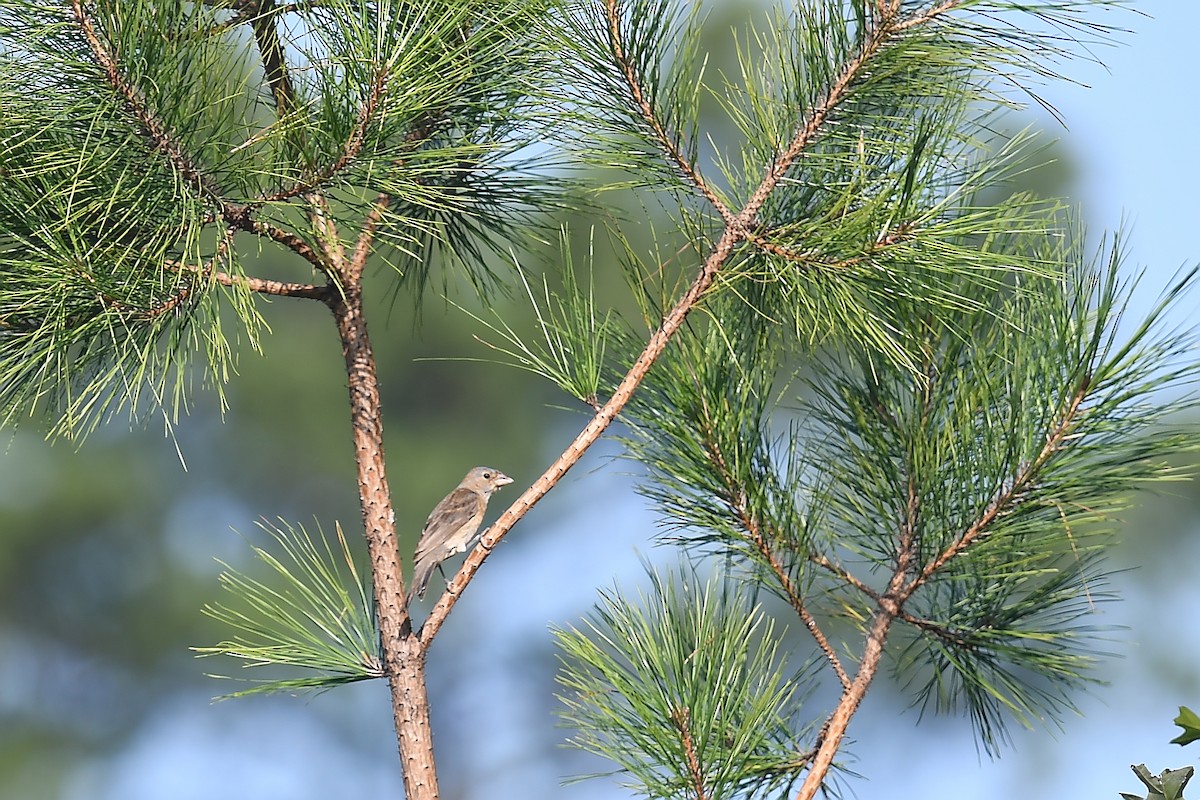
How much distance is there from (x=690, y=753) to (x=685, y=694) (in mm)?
84

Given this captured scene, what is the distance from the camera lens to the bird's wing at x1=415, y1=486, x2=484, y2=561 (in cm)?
390

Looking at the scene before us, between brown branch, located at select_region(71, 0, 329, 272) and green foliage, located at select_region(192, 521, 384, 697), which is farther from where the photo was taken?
green foliage, located at select_region(192, 521, 384, 697)

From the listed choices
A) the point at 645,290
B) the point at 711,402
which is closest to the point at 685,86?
the point at 645,290

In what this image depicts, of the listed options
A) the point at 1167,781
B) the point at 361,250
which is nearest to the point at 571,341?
the point at 361,250

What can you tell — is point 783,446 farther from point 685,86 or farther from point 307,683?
point 307,683

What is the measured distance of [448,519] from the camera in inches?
154

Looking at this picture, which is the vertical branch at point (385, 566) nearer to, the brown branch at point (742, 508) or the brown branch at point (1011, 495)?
the brown branch at point (742, 508)

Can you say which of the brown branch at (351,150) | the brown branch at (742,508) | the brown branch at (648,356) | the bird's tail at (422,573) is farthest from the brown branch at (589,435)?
the bird's tail at (422,573)

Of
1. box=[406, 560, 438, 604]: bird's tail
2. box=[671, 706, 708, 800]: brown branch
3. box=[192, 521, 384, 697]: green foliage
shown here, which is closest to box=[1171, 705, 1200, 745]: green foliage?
box=[671, 706, 708, 800]: brown branch

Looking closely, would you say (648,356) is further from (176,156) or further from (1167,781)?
(1167,781)

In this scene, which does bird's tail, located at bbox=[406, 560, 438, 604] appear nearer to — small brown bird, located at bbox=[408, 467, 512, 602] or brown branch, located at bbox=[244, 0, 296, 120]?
small brown bird, located at bbox=[408, 467, 512, 602]

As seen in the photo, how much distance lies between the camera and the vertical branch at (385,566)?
203cm

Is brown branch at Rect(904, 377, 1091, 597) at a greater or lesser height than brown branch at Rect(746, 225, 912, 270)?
lesser

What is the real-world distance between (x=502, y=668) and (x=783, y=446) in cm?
1077
